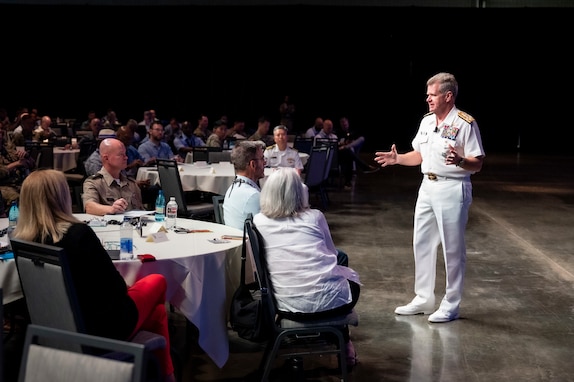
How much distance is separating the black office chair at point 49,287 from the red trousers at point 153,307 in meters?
0.32

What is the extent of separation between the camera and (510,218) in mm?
10438

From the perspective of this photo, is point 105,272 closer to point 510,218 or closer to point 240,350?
point 240,350

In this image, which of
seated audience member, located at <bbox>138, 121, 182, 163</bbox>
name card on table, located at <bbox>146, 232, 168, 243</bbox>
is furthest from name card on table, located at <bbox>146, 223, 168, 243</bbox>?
seated audience member, located at <bbox>138, 121, 182, 163</bbox>

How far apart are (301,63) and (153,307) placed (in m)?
17.5

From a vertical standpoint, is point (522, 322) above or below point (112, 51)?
below

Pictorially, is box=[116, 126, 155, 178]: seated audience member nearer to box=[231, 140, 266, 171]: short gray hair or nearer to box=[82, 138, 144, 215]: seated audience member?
box=[82, 138, 144, 215]: seated audience member

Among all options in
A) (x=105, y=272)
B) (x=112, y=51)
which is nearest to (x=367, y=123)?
(x=112, y=51)

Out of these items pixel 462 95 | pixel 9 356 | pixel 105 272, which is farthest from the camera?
pixel 462 95

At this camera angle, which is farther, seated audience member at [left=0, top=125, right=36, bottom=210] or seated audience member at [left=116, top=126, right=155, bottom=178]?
seated audience member at [left=116, top=126, right=155, bottom=178]

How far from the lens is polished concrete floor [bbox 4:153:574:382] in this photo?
476cm

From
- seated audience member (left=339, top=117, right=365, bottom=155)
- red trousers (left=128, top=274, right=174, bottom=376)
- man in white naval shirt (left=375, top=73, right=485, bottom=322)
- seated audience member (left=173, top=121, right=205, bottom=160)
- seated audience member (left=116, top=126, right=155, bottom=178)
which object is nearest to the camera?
red trousers (left=128, top=274, right=174, bottom=376)

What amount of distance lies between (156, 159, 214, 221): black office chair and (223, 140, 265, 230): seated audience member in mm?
2312

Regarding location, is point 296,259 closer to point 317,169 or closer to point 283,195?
point 283,195

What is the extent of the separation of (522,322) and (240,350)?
205 centimetres
